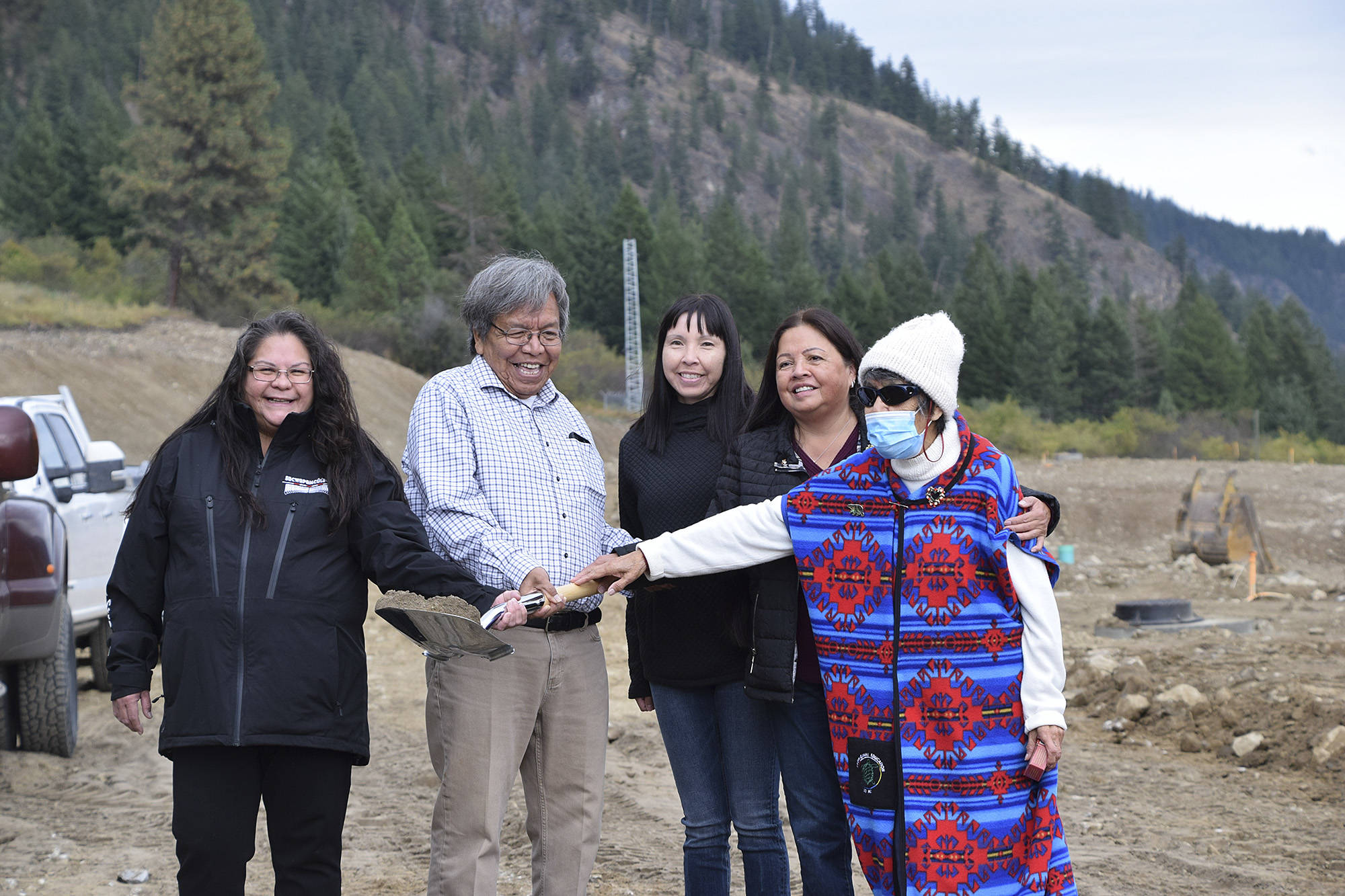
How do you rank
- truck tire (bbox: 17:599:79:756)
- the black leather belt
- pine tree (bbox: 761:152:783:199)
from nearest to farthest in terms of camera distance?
1. the black leather belt
2. truck tire (bbox: 17:599:79:756)
3. pine tree (bbox: 761:152:783:199)

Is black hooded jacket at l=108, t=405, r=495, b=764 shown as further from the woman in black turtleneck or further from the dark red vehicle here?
the dark red vehicle

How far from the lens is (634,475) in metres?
3.87

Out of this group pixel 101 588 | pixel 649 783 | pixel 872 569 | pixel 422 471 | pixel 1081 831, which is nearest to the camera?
pixel 872 569

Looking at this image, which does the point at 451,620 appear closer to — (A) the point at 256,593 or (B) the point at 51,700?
(A) the point at 256,593

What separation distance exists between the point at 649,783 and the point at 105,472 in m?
4.16

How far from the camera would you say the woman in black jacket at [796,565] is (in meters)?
3.43

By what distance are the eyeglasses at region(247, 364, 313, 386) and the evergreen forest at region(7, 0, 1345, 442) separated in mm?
27371

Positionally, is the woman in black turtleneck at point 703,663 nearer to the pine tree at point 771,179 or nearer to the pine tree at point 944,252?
the pine tree at point 944,252

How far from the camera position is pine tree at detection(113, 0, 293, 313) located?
4559 centimetres

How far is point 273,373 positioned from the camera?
3326 mm

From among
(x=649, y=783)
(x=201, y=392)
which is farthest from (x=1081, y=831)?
(x=201, y=392)

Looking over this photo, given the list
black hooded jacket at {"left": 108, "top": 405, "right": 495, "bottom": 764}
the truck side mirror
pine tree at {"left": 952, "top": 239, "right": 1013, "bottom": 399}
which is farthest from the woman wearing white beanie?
pine tree at {"left": 952, "top": 239, "right": 1013, "bottom": 399}

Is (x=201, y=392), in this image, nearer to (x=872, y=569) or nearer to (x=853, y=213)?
(x=872, y=569)

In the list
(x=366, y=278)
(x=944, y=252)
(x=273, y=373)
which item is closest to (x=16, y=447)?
(x=273, y=373)
